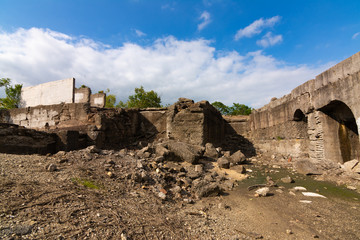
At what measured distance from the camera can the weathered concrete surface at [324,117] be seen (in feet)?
17.6

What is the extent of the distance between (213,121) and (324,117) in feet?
14.4

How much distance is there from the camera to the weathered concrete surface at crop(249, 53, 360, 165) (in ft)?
17.6

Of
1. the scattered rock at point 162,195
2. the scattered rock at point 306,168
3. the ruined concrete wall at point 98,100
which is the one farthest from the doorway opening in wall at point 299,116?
the ruined concrete wall at point 98,100

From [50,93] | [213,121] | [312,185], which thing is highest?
[50,93]

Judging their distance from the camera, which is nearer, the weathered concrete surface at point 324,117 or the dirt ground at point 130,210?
the dirt ground at point 130,210

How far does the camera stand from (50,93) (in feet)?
37.8

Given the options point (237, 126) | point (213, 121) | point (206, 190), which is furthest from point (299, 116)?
point (206, 190)

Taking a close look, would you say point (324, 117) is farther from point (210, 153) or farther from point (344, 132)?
point (210, 153)

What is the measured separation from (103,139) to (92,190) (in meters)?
4.34

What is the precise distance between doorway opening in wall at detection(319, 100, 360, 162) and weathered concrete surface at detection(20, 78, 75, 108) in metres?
12.5

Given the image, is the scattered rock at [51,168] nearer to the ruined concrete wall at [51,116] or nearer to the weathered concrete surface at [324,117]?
the ruined concrete wall at [51,116]

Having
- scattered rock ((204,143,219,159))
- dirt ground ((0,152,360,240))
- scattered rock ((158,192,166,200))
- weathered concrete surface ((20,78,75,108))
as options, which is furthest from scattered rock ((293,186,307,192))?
weathered concrete surface ((20,78,75,108))

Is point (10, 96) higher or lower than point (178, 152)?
higher

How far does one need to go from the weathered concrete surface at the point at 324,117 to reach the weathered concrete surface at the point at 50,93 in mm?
11581
